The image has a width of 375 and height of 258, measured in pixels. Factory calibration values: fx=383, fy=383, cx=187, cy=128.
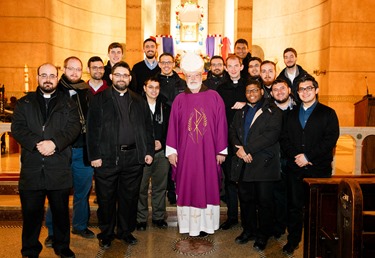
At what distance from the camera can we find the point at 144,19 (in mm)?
13094

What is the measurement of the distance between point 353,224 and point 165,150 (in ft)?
9.63

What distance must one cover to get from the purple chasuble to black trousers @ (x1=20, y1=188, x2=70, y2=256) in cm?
135

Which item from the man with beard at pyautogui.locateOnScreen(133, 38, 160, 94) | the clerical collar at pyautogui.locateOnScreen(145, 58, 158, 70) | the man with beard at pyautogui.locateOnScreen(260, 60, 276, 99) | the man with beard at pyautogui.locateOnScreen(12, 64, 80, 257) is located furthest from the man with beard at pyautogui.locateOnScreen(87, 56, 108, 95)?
the man with beard at pyautogui.locateOnScreen(260, 60, 276, 99)

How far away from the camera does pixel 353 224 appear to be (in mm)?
2113

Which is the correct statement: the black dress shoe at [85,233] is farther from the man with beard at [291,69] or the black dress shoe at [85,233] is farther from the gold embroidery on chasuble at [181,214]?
the man with beard at [291,69]

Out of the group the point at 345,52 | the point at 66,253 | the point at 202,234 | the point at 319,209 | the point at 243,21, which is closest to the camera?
the point at 319,209

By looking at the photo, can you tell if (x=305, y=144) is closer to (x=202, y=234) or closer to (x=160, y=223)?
(x=202, y=234)

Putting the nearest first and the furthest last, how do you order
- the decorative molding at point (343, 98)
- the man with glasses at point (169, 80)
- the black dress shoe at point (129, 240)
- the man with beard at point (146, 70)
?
the black dress shoe at point (129, 240), the man with glasses at point (169, 80), the man with beard at point (146, 70), the decorative molding at point (343, 98)

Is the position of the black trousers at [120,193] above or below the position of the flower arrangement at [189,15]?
below

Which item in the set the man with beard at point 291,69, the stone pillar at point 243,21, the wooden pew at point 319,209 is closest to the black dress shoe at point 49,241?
the wooden pew at point 319,209

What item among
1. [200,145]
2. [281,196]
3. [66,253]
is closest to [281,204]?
[281,196]

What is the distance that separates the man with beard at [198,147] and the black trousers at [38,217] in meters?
1.34

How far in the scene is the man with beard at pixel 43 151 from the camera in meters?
3.59

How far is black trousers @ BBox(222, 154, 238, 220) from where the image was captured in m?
4.77
